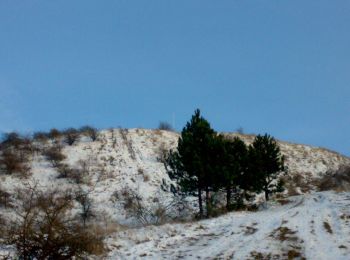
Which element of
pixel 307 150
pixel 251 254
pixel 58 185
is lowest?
pixel 251 254

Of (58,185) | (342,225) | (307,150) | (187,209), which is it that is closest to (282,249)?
(342,225)

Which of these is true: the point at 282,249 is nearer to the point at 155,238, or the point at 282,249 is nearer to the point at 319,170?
the point at 155,238

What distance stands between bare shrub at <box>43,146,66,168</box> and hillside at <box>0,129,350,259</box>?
1.78ft

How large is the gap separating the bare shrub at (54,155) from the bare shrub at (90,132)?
221 inches

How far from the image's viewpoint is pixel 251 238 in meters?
18.1

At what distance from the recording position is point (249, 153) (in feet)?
113

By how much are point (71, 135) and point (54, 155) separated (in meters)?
6.39

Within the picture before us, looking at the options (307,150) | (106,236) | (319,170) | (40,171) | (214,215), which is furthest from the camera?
(307,150)

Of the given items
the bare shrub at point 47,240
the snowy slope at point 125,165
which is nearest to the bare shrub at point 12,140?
the snowy slope at point 125,165

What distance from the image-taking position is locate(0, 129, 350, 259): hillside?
17078 millimetres

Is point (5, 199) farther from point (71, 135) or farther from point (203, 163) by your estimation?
point (203, 163)

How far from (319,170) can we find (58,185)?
33074 mm

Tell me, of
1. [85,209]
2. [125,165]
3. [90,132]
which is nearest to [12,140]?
[90,132]

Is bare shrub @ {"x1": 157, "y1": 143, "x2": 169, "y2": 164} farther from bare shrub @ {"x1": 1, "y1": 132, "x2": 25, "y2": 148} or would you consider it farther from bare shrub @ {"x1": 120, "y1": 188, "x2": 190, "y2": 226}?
bare shrub @ {"x1": 1, "y1": 132, "x2": 25, "y2": 148}
